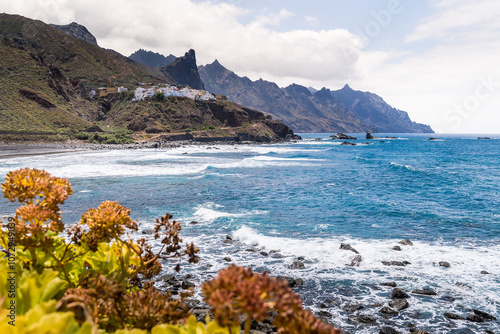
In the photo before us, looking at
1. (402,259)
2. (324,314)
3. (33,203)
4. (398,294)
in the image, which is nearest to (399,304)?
(398,294)

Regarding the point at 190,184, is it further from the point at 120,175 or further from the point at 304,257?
the point at 304,257

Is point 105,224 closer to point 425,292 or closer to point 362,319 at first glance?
point 362,319

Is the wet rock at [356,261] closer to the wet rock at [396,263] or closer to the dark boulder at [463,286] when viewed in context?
the wet rock at [396,263]

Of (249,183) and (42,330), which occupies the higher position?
(42,330)

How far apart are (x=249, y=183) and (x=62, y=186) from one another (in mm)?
29431

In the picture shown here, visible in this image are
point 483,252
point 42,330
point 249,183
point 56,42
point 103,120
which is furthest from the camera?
point 56,42

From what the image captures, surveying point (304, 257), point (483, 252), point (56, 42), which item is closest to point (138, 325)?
point (304, 257)

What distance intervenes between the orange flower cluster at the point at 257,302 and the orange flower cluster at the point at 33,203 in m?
1.67

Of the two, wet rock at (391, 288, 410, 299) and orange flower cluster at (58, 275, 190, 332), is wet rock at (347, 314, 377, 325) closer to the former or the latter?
wet rock at (391, 288, 410, 299)

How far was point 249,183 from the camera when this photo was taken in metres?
32.0

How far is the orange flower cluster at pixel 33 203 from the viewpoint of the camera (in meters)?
2.32

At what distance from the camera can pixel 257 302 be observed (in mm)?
1394

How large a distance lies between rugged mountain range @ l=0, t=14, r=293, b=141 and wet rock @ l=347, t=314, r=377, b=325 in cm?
8880

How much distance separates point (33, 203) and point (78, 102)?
142815 millimetres
